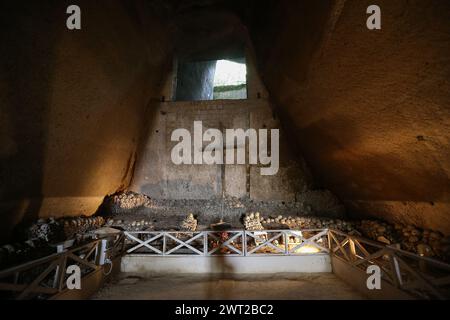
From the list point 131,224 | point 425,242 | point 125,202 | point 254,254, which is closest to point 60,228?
point 131,224

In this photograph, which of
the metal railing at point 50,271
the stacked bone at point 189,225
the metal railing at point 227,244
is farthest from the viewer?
the stacked bone at point 189,225

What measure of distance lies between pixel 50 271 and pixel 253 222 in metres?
5.89

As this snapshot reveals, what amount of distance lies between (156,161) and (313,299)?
806 centimetres

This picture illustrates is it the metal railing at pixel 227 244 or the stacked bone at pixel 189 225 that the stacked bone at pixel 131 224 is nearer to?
the metal railing at pixel 227 244

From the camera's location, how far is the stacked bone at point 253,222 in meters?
7.42

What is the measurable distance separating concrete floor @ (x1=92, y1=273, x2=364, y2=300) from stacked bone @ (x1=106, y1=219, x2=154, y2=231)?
272cm

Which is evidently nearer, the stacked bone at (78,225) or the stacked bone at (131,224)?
the stacked bone at (78,225)

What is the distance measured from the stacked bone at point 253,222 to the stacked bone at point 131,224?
3672 millimetres

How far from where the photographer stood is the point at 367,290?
12.4 feet

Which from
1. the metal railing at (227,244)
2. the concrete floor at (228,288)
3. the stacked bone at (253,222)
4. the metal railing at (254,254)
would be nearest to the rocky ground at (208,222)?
the stacked bone at (253,222)

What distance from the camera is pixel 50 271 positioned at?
10.7ft

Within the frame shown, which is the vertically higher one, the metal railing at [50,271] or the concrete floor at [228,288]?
the metal railing at [50,271]

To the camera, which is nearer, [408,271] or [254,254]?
[408,271]

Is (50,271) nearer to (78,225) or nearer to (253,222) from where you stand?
(78,225)
